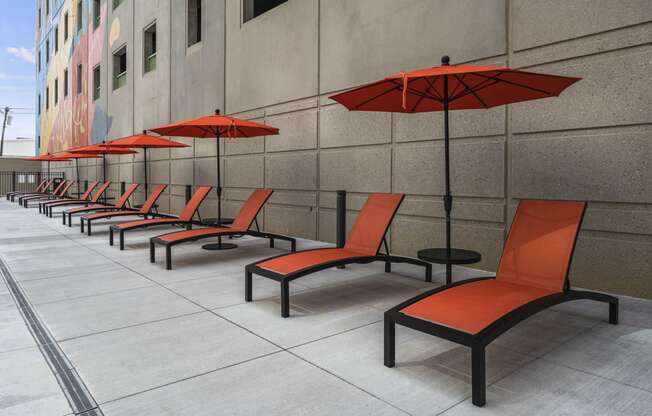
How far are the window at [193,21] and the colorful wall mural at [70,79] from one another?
28.7 ft

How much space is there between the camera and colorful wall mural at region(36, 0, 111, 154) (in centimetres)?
2167

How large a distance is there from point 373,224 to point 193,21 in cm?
1055

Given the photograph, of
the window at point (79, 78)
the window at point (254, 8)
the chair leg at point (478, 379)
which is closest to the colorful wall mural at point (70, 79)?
the window at point (79, 78)

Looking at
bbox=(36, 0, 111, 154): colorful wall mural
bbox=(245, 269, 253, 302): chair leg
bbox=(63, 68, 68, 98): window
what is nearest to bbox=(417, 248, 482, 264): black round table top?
bbox=(245, 269, 253, 302): chair leg

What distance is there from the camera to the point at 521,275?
3963mm

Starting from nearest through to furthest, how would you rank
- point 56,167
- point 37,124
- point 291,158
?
1. point 291,158
2. point 56,167
3. point 37,124

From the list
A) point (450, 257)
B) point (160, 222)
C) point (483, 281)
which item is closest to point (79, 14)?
point (160, 222)

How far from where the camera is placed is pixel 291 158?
9.36m

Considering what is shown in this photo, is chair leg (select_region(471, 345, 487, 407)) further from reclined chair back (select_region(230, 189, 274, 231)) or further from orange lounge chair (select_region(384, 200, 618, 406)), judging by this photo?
reclined chair back (select_region(230, 189, 274, 231))

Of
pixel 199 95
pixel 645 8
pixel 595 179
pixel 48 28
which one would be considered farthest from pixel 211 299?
pixel 48 28

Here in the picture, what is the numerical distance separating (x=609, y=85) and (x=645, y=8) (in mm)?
783

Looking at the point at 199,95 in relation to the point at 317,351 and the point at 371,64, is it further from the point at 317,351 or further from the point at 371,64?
the point at 317,351

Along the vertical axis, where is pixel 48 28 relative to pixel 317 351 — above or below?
above

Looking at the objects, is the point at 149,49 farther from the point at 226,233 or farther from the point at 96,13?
the point at 226,233
